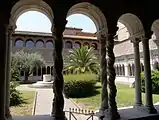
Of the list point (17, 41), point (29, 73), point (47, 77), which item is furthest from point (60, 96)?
point (17, 41)

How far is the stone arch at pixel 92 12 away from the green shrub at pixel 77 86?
11.3m

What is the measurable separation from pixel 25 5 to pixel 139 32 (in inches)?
168

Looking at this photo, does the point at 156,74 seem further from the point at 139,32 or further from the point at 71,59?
the point at 139,32

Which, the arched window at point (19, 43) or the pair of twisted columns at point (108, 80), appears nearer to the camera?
the pair of twisted columns at point (108, 80)

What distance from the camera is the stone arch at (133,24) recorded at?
743cm

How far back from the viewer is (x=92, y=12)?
7.26 m

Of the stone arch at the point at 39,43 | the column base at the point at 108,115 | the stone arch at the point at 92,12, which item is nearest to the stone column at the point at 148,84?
the column base at the point at 108,115

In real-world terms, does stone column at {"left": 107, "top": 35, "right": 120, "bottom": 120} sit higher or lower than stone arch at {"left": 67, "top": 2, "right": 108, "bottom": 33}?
lower

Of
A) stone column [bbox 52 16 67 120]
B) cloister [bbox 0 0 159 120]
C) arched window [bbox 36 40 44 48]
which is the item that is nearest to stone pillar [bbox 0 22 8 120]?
cloister [bbox 0 0 159 120]

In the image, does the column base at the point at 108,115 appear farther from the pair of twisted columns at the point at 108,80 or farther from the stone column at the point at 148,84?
the stone column at the point at 148,84

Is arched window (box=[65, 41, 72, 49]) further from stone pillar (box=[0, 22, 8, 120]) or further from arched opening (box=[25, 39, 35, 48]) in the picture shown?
stone pillar (box=[0, 22, 8, 120])

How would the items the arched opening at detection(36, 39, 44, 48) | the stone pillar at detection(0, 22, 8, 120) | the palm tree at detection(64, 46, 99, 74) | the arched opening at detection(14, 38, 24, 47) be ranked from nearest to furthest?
the stone pillar at detection(0, 22, 8, 120), the palm tree at detection(64, 46, 99, 74), the arched opening at detection(14, 38, 24, 47), the arched opening at detection(36, 39, 44, 48)

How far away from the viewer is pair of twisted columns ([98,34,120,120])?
20.8ft

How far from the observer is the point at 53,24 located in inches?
239
